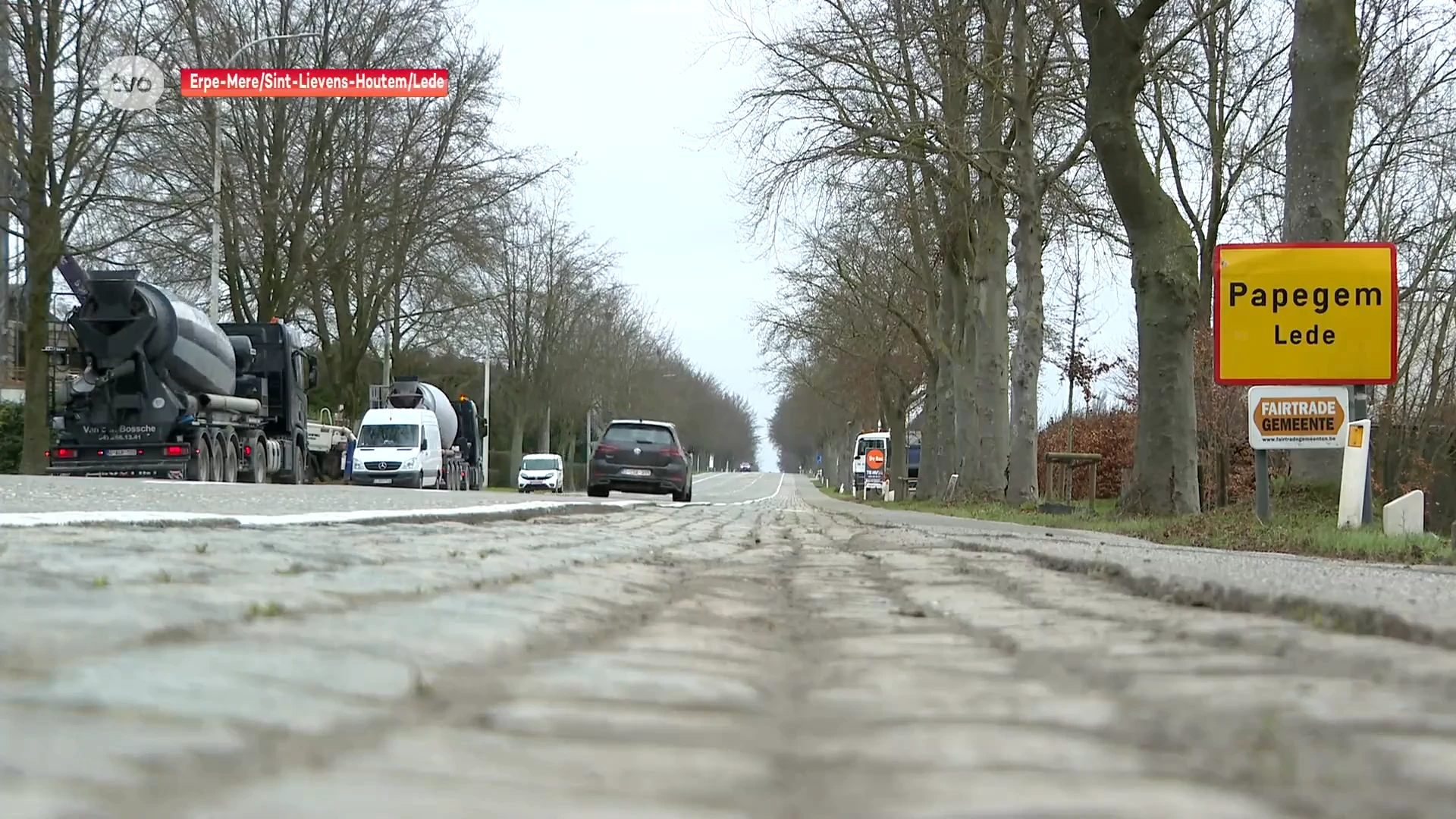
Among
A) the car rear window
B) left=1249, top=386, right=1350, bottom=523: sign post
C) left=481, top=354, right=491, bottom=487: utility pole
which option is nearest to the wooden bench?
the car rear window

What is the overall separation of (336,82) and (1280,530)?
97.0 ft

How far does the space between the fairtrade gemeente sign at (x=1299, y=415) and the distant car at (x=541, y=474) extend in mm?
39815

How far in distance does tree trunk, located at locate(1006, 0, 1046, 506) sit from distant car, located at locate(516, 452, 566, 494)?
2872 cm

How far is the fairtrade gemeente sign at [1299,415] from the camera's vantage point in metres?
11.3

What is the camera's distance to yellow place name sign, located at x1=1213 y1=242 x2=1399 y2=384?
434 inches

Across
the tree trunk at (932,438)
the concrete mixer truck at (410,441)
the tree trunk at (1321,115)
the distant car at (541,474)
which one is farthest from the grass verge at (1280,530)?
the distant car at (541,474)

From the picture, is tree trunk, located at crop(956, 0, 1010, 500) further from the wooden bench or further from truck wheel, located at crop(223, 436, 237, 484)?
truck wheel, located at crop(223, 436, 237, 484)

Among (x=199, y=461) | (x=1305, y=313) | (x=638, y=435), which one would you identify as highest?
(x=1305, y=313)

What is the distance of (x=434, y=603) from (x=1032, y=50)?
20851 mm

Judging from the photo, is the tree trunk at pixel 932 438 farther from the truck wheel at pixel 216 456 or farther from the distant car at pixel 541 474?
the truck wheel at pixel 216 456

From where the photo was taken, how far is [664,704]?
171cm

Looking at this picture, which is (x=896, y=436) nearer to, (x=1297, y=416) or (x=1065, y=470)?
(x=1065, y=470)

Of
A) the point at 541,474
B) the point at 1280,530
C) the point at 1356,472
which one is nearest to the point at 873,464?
the point at 541,474

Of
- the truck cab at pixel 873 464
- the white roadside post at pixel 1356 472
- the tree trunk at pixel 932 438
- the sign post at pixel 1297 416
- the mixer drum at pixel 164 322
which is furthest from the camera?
the truck cab at pixel 873 464
